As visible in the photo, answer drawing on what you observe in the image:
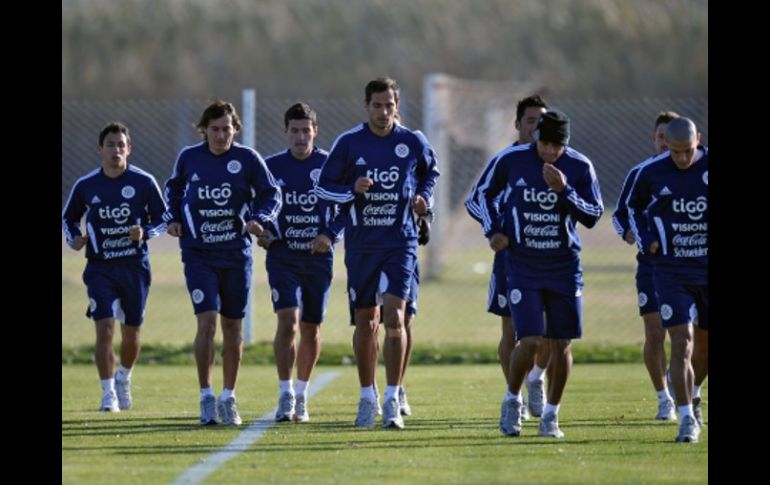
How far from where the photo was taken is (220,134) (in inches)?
496

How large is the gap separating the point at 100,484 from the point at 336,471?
1.33 m

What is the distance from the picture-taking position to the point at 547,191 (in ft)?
37.6

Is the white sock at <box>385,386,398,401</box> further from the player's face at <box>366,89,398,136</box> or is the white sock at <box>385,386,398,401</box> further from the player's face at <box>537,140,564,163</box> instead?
the player's face at <box>537,140,564,163</box>

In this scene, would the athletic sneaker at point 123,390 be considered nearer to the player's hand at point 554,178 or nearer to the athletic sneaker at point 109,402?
the athletic sneaker at point 109,402

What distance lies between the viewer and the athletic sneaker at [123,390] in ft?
45.1

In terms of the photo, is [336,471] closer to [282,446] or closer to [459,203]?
[282,446]

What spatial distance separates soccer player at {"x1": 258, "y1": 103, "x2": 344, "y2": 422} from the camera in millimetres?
12961

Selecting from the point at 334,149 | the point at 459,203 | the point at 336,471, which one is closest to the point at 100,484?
the point at 336,471

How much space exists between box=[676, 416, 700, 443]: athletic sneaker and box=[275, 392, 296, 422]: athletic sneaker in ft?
9.65

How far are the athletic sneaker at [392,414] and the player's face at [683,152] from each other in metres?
2.46

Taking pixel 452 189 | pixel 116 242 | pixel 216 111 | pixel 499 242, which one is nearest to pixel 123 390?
pixel 116 242

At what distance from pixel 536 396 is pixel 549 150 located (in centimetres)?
221

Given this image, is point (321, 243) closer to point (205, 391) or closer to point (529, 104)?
point (205, 391)

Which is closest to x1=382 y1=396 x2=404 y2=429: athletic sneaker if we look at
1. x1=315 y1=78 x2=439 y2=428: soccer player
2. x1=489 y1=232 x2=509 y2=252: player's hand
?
x1=315 y1=78 x2=439 y2=428: soccer player
